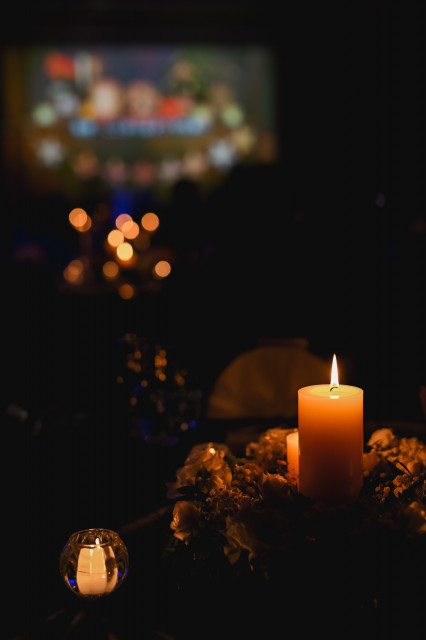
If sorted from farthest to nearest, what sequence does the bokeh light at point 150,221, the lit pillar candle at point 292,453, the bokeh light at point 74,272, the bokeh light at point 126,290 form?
the bokeh light at point 150,221, the bokeh light at point 74,272, the bokeh light at point 126,290, the lit pillar candle at point 292,453

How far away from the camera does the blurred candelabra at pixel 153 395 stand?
128cm

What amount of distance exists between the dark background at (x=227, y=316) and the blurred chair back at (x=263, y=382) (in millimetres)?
179

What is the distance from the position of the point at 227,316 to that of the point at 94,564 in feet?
5.50

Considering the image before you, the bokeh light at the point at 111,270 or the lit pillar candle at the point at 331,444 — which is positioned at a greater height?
the bokeh light at the point at 111,270

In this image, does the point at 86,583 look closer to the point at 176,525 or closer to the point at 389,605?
the point at 176,525

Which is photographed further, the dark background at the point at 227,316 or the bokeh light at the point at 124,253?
the bokeh light at the point at 124,253

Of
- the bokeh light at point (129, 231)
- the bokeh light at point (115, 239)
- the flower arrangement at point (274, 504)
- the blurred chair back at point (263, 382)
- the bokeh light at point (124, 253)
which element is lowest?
the blurred chair back at point (263, 382)

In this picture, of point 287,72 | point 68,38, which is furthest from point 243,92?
point 68,38

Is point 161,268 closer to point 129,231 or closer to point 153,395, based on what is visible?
point 129,231

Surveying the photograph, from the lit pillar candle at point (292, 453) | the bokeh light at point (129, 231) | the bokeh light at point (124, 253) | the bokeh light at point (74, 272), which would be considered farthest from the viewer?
the bokeh light at point (129, 231)

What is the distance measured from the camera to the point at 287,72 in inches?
224

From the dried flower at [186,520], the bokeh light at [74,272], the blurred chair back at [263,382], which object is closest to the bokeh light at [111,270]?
the bokeh light at [74,272]

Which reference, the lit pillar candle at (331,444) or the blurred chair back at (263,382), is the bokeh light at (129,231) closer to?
the blurred chair back at (263,382)

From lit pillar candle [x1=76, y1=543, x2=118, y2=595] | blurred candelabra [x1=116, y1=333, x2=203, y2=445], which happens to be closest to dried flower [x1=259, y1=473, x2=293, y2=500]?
lit pillar candle [x1=76, y1=543, x2=118, y2=595]
